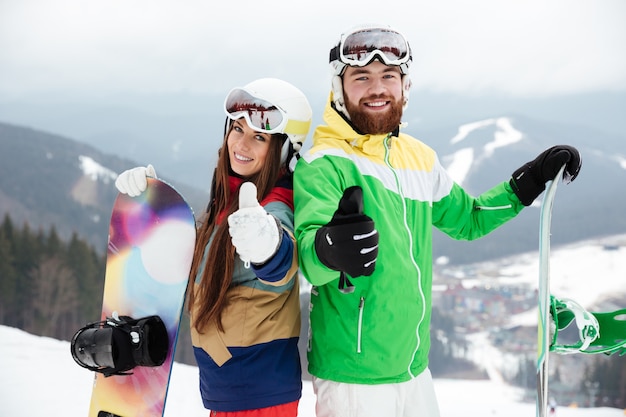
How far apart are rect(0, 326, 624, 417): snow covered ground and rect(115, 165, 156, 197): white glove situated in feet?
12.3

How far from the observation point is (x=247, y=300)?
211 cm

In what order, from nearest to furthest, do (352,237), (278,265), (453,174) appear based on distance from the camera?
(352,237) < (278,265) < (453,174)

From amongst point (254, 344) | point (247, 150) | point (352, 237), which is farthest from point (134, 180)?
point (352, 237)

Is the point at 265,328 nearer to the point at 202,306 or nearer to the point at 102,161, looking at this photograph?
the point at 202,306

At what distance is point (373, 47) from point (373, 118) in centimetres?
26

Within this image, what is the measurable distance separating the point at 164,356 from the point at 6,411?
389cm

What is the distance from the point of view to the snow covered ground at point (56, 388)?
593 cm

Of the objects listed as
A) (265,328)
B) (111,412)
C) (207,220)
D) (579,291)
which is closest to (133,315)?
(111,412)

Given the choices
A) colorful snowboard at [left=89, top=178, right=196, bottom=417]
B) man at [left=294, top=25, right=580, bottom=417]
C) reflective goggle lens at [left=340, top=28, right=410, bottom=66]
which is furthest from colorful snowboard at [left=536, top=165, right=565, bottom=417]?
colorful snowboard at [left=89, top=178, right=196, bottom=417]

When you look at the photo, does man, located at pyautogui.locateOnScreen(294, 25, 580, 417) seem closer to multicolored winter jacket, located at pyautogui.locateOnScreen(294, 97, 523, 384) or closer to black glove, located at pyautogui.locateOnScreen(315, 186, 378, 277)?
multicolored winter jacket, located at pyautogui.locateOnScreen(294, 97, 523, 384)

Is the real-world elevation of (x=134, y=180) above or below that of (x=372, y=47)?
below

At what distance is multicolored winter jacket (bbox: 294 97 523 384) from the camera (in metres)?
2.11

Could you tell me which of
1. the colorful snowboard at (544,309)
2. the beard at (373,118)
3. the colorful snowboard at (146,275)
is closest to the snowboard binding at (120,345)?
the colorful snowboard at (146,275)

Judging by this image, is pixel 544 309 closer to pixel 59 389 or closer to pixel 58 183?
pixel 59 389
